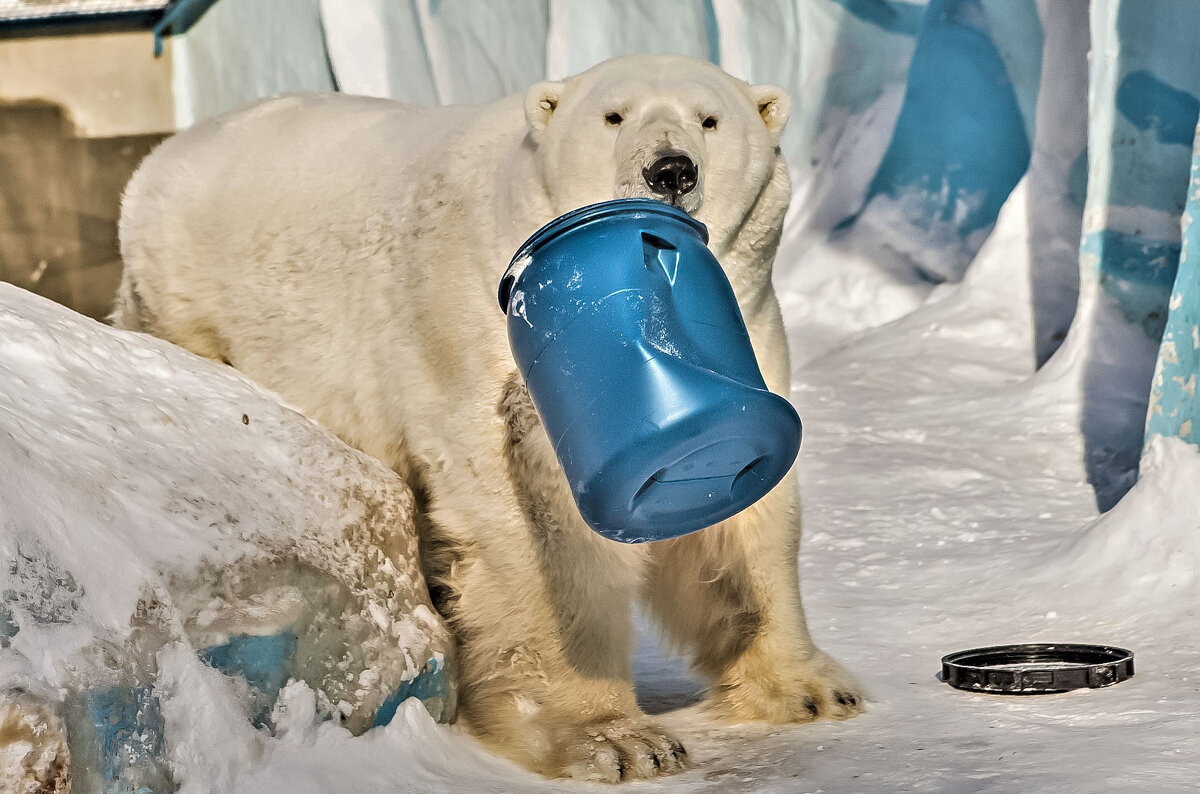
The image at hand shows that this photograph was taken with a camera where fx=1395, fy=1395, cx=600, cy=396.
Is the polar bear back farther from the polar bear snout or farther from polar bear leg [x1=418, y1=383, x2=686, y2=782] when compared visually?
the polar bear snout

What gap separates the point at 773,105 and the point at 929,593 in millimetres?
1502

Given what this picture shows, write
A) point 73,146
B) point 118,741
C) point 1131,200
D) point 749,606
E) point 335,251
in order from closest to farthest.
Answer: point 118,741 → point 749,606 → point 335,251 → point 1131,200 → point 73,146

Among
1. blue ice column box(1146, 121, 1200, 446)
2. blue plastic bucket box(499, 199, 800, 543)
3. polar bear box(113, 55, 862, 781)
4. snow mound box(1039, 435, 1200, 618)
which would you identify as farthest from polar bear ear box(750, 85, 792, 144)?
blue ice column box(1146, 121, 1200, 446)

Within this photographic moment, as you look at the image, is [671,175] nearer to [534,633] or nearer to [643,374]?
[643,374]

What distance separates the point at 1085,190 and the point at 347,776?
461 centimetres

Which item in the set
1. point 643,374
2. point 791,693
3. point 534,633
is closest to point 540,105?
point 643,374

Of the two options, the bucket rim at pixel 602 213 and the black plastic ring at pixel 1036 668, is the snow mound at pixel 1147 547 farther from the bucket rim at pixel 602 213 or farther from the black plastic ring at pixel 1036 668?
the bucket rim at pixel 602 213

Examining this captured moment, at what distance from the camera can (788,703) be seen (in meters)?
2.64

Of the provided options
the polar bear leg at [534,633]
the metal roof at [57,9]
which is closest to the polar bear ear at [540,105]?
the polar bear leg at [534,633]

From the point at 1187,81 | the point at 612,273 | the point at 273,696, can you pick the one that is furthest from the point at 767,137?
the point at 1187,81

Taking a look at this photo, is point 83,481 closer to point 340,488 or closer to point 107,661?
point 107,661

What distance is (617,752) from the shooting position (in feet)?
7.84

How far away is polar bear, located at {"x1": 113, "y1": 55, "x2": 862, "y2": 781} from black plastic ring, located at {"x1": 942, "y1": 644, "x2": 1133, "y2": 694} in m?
0.24

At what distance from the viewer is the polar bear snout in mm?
2426
